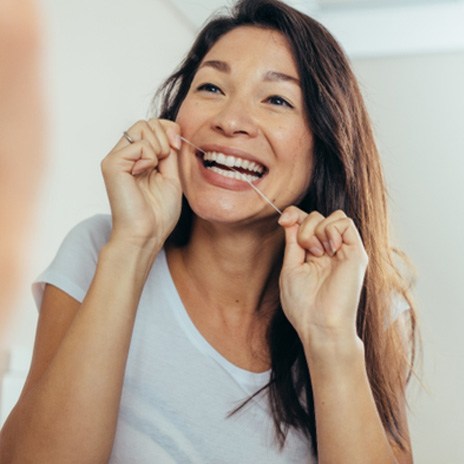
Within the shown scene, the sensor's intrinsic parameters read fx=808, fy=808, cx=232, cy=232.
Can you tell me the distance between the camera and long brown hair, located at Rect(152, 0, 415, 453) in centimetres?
140

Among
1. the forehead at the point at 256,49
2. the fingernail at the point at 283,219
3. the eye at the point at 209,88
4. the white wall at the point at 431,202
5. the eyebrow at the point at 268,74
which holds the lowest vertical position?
the white wall at the point at 431,202

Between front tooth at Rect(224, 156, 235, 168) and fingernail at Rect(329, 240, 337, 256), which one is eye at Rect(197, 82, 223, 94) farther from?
fingernail at Rect(329, 240, 337, 256)

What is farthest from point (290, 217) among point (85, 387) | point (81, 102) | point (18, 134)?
point (81, 102)

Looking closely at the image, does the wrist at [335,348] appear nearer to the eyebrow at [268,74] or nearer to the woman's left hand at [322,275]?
the woman's left hand at [322,275]

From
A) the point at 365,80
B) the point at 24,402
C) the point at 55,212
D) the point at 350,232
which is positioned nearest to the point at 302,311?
the point at 350,232

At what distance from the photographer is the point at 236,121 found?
51.9 inches

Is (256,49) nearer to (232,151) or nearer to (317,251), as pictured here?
(232,151)

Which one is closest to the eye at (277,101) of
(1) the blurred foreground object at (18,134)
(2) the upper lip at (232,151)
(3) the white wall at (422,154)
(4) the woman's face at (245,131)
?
(4) the woman's face at (245,131)

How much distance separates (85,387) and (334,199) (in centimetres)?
61

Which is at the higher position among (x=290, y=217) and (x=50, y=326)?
(x=290, y=217)

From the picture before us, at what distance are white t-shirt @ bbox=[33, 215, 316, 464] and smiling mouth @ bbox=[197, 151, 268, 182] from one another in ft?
0.77

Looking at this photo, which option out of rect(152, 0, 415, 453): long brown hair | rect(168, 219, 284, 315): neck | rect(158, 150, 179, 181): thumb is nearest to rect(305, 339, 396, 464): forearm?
rect(152, 0, 415, 453): long brown hair

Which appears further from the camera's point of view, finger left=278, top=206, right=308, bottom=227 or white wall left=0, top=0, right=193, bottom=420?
white wall left=0, top=0, right=193, bottom=420

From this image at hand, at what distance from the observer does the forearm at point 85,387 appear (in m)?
1.12
